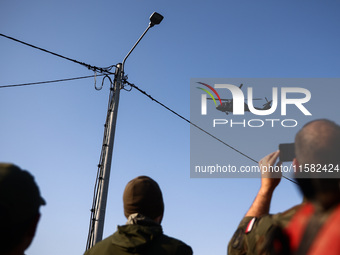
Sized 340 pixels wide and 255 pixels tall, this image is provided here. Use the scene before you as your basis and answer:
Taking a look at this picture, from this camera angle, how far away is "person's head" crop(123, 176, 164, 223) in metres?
2.79

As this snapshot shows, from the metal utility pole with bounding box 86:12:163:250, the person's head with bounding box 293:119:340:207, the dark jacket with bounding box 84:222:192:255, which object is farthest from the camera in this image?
the metal utility pole with bounding box 86:12:163:250

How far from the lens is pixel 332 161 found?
115 cm

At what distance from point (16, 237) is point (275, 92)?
30.5ft

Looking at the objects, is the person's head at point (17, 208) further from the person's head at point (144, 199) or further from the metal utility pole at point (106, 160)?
the metal utility pole at point (106, 160)

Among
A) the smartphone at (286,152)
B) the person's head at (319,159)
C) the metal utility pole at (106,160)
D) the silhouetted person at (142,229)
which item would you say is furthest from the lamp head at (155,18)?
the person's head at (319,159)

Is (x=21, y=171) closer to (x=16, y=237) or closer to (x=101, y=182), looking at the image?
(x=16, y=237)

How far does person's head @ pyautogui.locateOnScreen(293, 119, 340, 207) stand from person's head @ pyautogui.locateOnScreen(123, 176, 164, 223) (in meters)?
1.70

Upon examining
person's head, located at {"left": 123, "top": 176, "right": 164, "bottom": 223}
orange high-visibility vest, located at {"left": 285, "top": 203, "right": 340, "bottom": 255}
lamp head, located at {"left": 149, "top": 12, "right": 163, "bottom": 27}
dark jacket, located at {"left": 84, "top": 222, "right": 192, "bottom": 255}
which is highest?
lamp head, located at {"left": 149, "top": 12, "right": 163, "bottom": 27}

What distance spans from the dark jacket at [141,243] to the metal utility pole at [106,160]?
3.86m

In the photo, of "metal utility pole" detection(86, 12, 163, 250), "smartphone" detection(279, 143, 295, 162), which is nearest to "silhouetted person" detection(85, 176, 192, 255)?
"smartphone" detection(279, 143, 295, 162)

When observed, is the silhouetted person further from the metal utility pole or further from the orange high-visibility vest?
the metal utility pole

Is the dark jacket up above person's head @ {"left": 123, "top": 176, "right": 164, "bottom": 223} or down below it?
below

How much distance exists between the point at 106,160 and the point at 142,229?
14.9 feet

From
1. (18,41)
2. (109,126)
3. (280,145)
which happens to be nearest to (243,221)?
(280,145)
